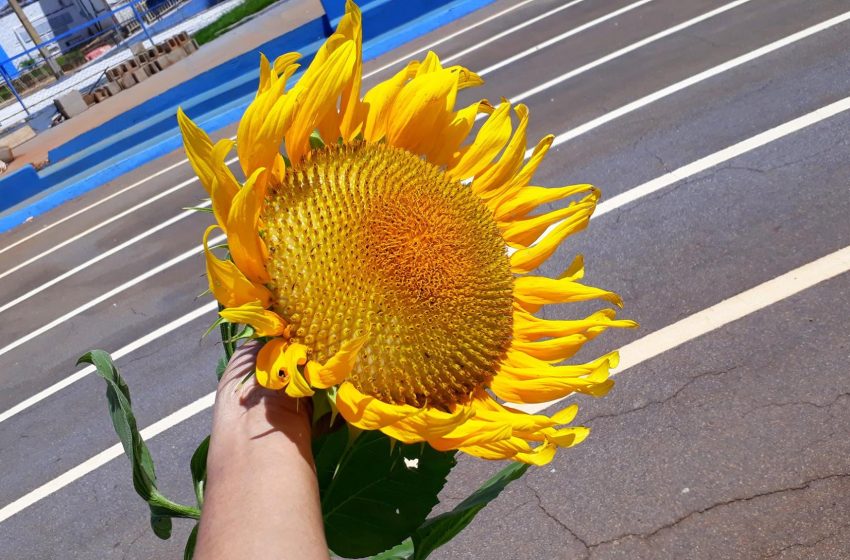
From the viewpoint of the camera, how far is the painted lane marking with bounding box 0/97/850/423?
6363 millimetres

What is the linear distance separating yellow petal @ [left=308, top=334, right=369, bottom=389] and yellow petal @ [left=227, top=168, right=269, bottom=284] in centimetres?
16

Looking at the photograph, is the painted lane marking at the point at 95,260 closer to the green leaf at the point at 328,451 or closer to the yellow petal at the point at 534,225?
the yellow petal at the point at 534,225

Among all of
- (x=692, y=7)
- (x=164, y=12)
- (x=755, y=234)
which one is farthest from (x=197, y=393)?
(x=164, y=12)

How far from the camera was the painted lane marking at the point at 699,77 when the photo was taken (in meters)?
7.85

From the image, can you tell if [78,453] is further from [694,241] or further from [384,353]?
[384,353]

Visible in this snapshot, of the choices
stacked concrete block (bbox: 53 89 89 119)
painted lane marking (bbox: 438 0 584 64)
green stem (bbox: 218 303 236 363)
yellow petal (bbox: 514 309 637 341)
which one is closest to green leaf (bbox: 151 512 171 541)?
green stem (bbox: 218 303 236 363)

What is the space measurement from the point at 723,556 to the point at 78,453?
4.73 meters

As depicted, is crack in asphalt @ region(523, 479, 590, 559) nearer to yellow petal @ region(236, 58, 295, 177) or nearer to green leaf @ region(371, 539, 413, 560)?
green leaf @ region(371, 539, 413, 560)

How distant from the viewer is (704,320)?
4.79m

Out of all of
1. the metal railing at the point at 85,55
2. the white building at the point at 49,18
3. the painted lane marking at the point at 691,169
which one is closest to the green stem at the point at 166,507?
the painted lane marking at the point at 691,169

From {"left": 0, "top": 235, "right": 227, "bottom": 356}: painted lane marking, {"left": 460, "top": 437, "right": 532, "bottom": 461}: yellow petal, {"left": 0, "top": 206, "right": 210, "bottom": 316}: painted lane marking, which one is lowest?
{"left": 0, "top": 235, "right": 227, "bottom": 356}: painted lane marking

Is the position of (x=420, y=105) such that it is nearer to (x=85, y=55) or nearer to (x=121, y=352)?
(x=121, y=352)

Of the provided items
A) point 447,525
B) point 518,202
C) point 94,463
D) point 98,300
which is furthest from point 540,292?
point 98,300

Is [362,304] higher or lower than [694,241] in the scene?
higher
